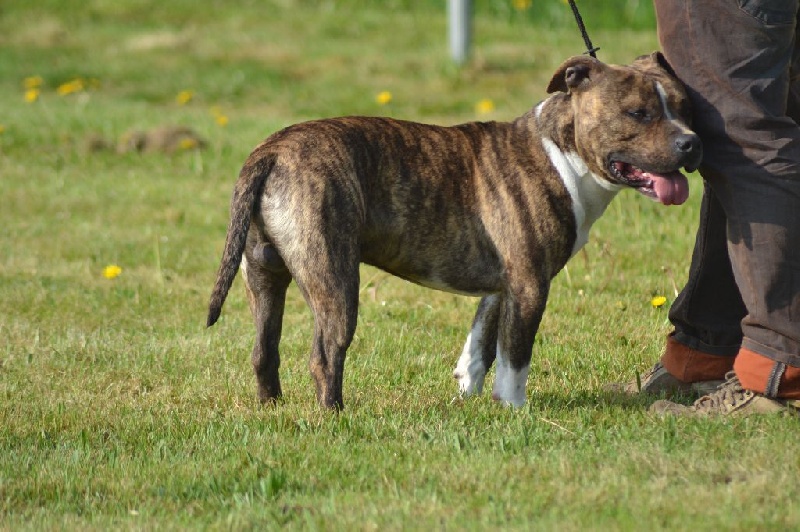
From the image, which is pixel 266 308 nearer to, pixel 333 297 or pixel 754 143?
pixel 333 297

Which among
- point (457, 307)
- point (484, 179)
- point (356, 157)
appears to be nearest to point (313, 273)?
point (356, 157)

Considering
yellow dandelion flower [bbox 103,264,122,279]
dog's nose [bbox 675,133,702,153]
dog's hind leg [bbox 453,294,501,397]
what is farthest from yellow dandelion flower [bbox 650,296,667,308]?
yellow dandelion flower [bbox 103,264,122,279]

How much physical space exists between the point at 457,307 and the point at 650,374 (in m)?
1.78

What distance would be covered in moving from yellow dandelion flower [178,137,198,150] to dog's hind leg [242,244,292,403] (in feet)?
19.6

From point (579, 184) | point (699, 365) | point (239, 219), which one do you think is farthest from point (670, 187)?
point (239, 219)

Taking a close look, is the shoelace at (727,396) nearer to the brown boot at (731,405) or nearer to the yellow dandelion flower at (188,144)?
the brown boot at (731,405)

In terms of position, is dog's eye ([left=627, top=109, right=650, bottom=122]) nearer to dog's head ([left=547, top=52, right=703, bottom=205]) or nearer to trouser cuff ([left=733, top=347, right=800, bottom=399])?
dog's head ([left=547, top=52, right=703, bottom=205])

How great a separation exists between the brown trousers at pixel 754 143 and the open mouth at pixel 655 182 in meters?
0.12

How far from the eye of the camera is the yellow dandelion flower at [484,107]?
10.6 m

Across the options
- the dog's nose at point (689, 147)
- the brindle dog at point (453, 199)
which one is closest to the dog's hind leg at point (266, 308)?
the brindle dog at point (453, 199)

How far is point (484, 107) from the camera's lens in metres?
10.6

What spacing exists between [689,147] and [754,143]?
241 millimetres

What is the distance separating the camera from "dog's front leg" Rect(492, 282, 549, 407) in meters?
5.20

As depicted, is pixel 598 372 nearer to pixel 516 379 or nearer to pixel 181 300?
pixel 516 379
